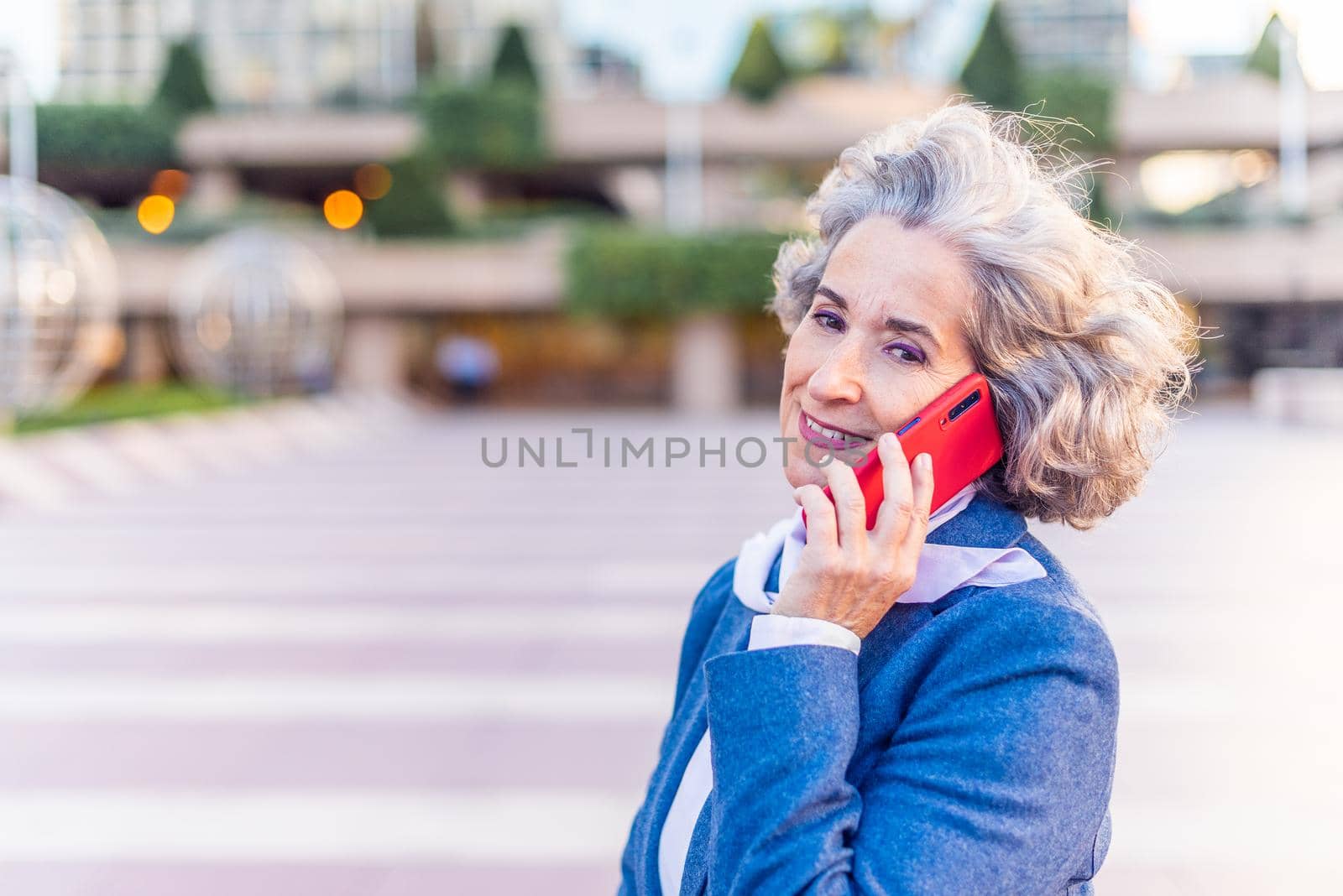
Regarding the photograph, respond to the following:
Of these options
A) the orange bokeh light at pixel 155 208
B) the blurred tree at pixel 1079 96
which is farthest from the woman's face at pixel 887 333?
the orange bokeh light at pixel 155 208

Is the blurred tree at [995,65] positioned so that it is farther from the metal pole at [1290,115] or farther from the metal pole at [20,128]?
the metal pole at [20,128]

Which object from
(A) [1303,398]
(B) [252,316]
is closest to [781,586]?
(B) [252,316]

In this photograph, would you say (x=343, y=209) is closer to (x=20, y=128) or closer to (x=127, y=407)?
(x=20, y=128)

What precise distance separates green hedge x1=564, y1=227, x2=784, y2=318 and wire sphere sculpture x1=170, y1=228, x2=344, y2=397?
7.12 m

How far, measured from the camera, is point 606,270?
29.3m

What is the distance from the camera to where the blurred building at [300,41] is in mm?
39438

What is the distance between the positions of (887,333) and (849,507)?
0.88ft

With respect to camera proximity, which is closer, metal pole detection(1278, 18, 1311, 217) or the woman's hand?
the woman's hand

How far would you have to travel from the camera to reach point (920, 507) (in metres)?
1.39

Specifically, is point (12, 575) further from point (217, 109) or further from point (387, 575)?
point (217, 109)

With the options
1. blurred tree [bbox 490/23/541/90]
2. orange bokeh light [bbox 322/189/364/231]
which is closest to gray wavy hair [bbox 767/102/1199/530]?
blurred tree [bbox 490/23/541/90]

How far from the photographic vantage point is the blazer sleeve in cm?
129

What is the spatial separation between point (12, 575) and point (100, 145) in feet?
92.4

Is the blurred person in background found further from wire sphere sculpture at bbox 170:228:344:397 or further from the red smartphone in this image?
the red smartphone
